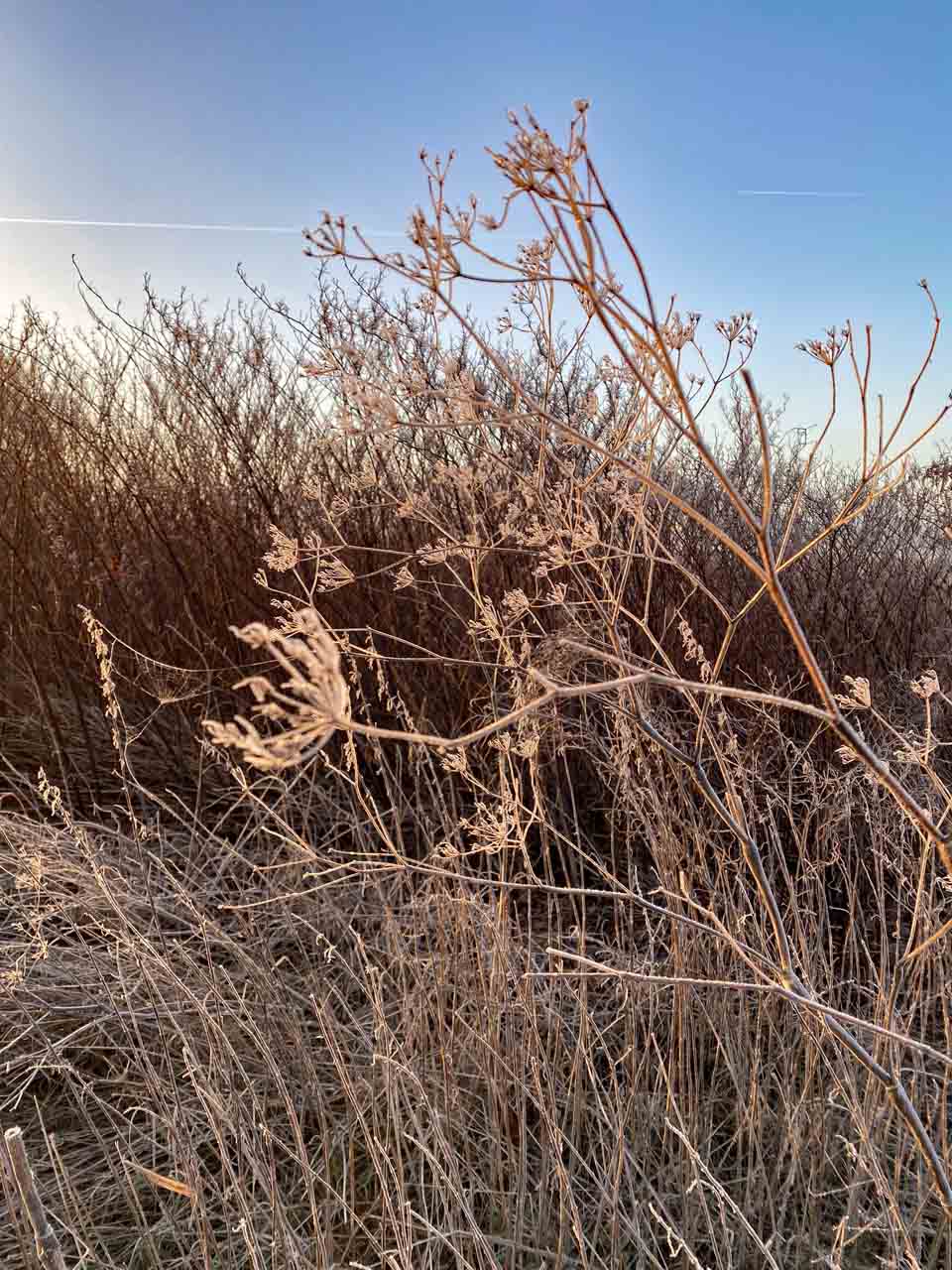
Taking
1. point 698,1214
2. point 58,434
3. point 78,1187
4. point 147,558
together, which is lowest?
point 698,1214

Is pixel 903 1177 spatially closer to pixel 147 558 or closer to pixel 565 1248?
pixel 565 1248

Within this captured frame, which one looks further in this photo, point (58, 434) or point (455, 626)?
point (58, 434)

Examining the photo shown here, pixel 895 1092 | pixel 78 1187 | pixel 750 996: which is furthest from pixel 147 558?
pixel 895 1092

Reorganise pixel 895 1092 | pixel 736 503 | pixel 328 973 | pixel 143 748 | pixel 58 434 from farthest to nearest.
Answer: pixel 58 434 → pixel 143 748 → pixel 328 973 → pixel 895 1092 → pixel 736 503

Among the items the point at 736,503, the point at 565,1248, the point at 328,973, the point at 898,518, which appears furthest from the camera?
the point at 898,518

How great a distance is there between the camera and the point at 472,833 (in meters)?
1.55

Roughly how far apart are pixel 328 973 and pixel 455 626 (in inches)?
63.8

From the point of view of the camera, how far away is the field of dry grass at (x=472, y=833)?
4.47 ft

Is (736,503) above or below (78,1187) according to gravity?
above

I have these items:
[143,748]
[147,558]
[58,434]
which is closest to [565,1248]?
[143,748]

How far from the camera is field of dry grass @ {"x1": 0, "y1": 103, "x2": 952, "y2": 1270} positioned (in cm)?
136

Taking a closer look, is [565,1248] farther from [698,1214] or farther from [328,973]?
[328,973]

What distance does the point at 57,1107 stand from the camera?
2.52 meters

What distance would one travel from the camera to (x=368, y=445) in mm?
3832
